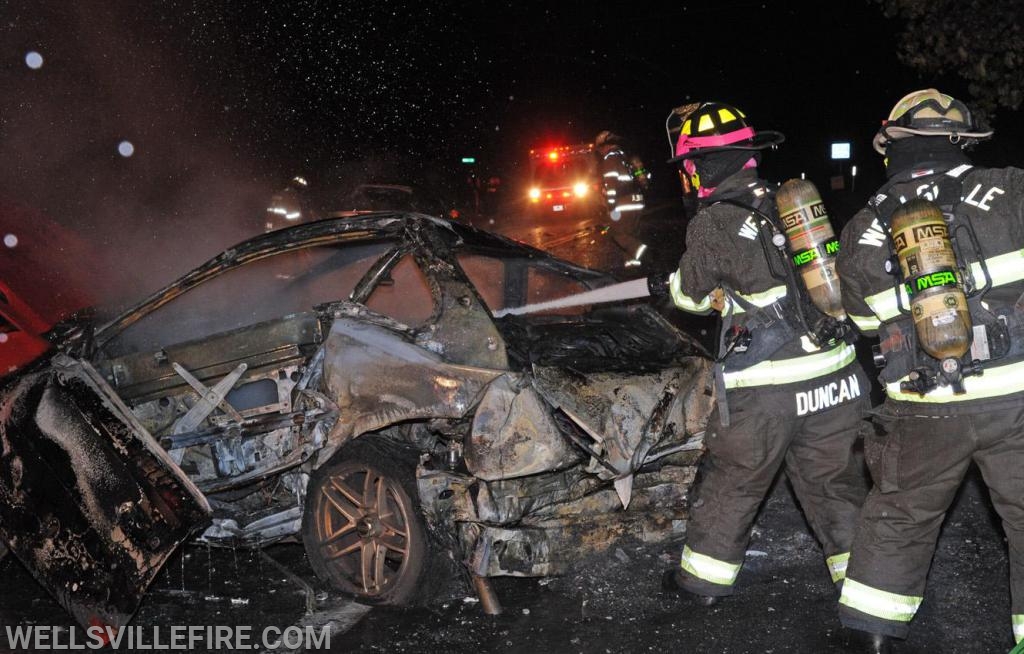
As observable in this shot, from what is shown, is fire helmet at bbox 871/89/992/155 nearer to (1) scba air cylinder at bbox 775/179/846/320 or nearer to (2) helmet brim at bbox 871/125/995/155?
(2) helmet brim at bbox 871/125/995/155

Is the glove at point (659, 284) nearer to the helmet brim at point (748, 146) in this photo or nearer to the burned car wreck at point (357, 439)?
the burned car wreck at point (357, 439)

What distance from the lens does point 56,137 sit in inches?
597

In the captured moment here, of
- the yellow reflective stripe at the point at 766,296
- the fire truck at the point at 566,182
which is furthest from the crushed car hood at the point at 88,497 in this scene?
the fire truck at the point at 566,182

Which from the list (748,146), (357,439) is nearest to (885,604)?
(748,146)

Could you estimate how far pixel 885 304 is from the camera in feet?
10.8

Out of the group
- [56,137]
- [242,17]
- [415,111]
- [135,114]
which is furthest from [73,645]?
[415,111]

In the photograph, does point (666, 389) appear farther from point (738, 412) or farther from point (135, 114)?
point (135, 114)

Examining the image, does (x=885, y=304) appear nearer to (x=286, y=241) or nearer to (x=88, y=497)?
(x=286, y=241)

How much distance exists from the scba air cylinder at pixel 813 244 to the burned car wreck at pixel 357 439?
29.1 inches

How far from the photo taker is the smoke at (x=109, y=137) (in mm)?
13898

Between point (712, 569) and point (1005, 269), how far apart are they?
1650 mm

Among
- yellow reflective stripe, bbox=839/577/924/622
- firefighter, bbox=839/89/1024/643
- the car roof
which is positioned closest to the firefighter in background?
the car roof

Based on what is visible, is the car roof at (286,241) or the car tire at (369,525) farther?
the car roof at (286,241)

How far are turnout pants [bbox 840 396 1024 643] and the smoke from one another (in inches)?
364
